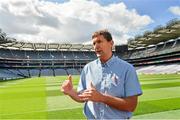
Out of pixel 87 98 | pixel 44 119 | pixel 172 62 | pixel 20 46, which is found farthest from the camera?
pixel 20 46

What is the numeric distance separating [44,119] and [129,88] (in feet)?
31.7

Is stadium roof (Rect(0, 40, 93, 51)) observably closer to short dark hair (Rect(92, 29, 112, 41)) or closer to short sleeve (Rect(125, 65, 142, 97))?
short dark hair (Rect(92, 29, 112, 41))

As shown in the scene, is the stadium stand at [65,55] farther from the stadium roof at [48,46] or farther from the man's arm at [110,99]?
the man's arm at [110,99]

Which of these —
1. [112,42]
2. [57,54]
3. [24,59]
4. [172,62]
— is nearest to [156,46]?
[172,62]

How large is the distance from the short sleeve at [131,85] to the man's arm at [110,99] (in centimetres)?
7

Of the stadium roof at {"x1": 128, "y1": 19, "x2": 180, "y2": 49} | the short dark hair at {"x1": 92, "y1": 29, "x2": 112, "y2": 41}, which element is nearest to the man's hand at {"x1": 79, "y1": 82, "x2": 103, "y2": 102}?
the short dark hair at {"x1": 92, "y1": 29, "x2": 112, "y2": 41}

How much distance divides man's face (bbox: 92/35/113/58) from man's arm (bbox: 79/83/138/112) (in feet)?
1.88

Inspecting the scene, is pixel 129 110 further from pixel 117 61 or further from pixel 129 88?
pixel 117 61

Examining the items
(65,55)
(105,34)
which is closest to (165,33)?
(65,55)

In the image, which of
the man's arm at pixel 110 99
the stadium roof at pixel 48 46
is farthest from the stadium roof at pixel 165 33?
the man's arm at pixel 110 99

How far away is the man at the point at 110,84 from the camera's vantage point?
396 centimetres

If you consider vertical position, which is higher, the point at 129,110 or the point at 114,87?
the point at 114,87

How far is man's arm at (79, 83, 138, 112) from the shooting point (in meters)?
3.68

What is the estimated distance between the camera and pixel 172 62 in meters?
96.2
